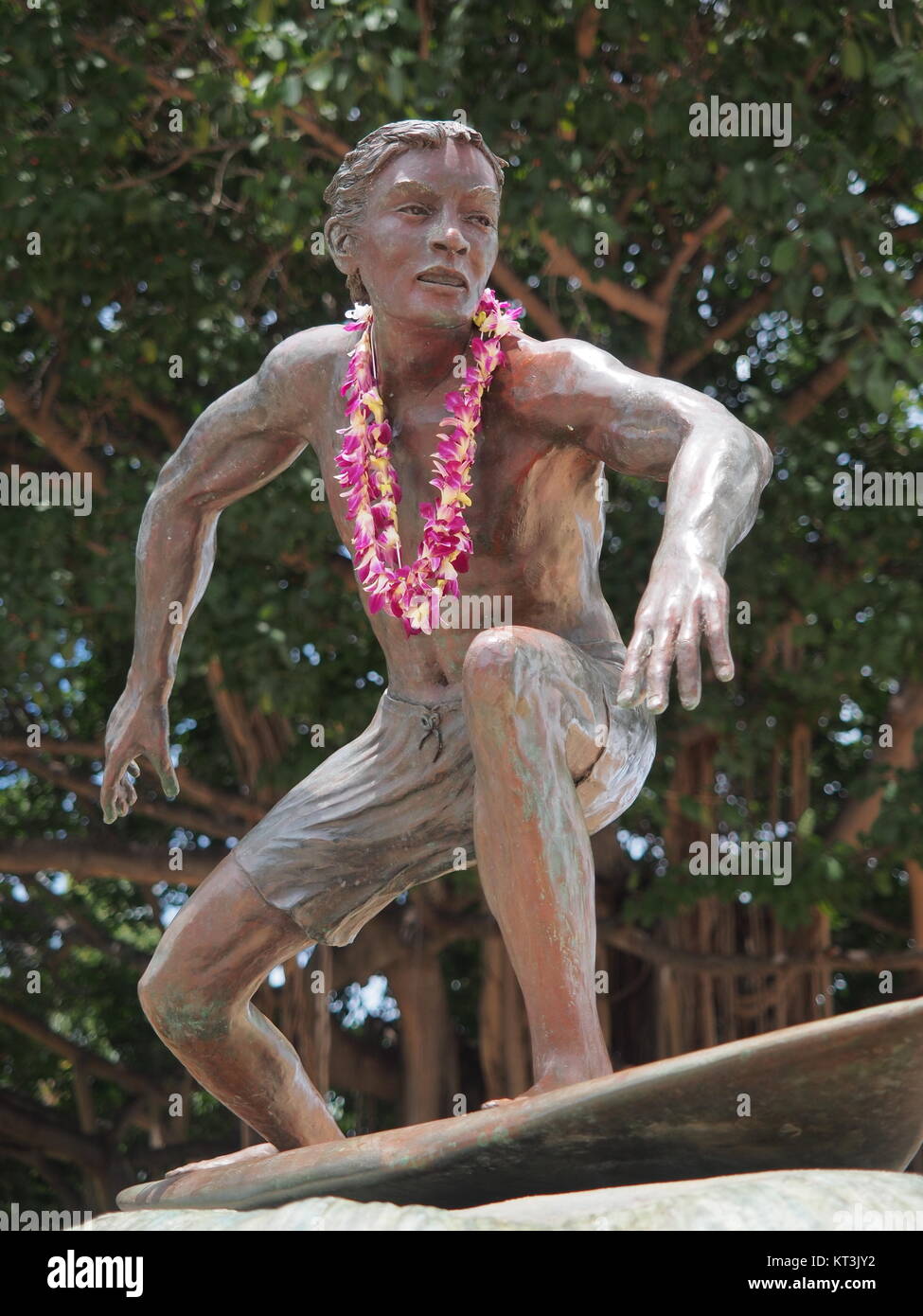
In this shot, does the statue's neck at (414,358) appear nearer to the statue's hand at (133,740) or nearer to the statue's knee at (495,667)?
the statue's knee at (495,667)

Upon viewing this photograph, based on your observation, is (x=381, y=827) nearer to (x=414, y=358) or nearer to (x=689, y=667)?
(x=414, y=358)

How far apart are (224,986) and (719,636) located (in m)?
1.37

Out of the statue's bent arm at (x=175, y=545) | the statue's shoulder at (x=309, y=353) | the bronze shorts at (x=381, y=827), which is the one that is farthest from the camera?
the statue's bent arm at (x=175, y=545)

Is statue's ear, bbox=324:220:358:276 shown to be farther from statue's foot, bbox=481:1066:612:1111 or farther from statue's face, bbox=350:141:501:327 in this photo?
statue's foot, bbox=481:1066:612:1111

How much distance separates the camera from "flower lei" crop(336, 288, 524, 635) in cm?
394

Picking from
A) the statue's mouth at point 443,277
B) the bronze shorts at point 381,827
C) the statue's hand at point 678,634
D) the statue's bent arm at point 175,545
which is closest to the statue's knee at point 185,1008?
the bronze shorts at point 381,827

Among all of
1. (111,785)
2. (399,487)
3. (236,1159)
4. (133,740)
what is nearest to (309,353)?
(399,487)

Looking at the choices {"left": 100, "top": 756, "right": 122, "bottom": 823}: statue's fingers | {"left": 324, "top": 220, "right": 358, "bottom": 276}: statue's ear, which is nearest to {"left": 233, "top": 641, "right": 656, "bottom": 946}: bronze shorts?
{"left": 100, "top": 756, "right": 122, "bottom": 823}: statue's fingers

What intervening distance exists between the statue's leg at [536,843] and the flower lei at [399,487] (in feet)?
1.20

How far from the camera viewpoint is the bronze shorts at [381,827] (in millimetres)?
4035

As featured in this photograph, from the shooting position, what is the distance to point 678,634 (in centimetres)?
328

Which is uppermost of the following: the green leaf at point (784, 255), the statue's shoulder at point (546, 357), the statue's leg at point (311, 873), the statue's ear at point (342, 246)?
the green leaf at point (784, 255)

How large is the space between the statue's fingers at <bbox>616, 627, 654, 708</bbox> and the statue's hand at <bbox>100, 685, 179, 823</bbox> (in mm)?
1504
